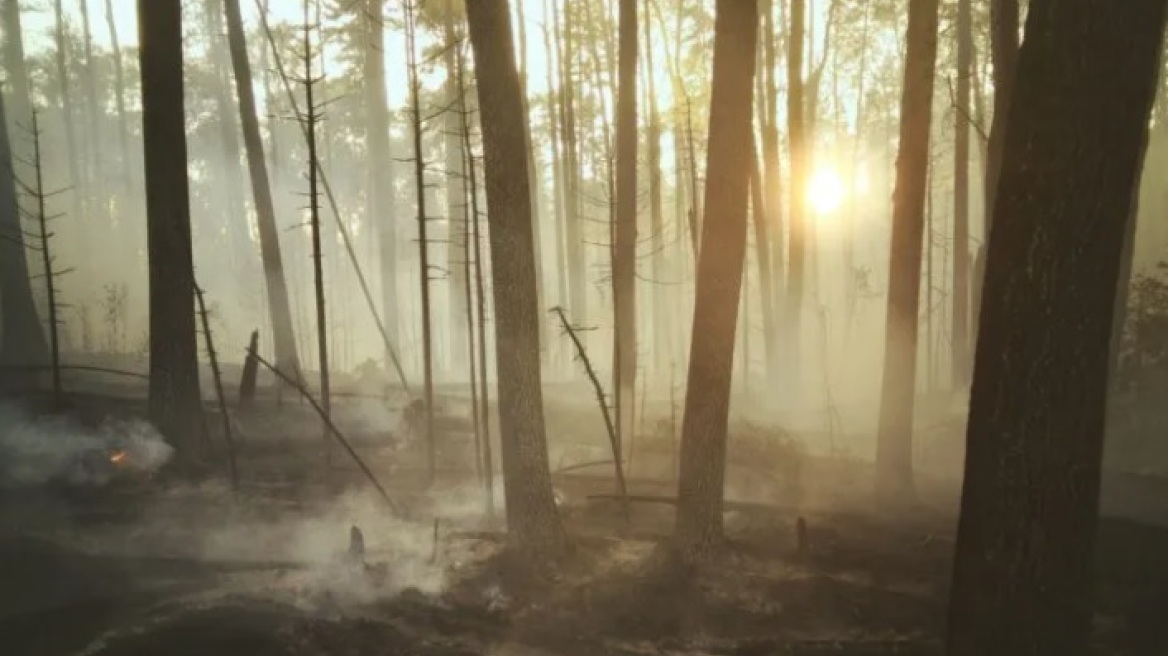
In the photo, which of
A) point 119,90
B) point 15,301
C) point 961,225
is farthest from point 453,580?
point 119,90

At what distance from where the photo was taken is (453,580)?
29.6ft

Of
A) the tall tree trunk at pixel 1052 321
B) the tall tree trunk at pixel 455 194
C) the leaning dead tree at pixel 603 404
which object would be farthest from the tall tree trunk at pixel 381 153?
the tall tree trunk at pixel 1052 321

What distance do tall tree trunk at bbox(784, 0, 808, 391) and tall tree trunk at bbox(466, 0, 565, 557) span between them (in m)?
12.2

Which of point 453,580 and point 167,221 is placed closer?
point 453,580

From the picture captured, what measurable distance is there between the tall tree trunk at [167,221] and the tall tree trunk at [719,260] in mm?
8895

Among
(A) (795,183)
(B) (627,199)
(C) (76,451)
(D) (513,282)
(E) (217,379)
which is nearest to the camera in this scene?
(D) (513,282)

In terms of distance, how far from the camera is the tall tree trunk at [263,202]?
55.9ft

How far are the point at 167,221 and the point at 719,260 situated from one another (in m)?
9.68

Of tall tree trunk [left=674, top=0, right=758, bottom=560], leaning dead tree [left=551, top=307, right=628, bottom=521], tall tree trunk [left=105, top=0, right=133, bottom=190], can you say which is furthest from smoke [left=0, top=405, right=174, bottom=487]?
tall tree trunk [left=105, top=0, right=133, bottom=190]

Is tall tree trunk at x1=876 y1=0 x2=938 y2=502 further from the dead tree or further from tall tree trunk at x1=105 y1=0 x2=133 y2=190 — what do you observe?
tall tree trunk at x1=105 y1=0 x2=133 y2=190

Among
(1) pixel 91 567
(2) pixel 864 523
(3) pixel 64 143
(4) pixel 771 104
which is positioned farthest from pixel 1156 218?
(3) pixel 64 143

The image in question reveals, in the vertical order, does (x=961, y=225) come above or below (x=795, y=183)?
below

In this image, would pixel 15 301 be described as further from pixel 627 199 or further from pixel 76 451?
pixel 627 199

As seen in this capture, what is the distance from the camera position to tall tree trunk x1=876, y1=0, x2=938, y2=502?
11.2 m
